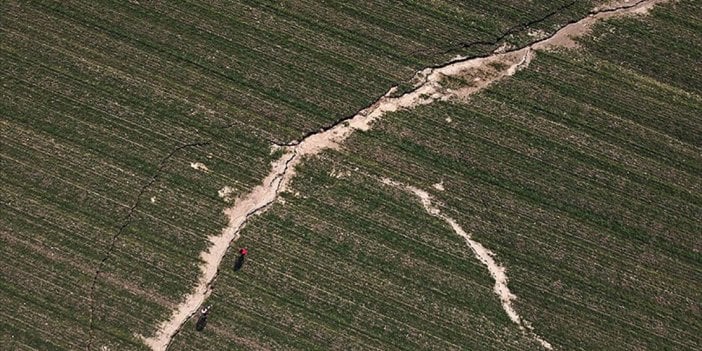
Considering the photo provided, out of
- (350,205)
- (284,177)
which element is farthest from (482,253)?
(284,177)

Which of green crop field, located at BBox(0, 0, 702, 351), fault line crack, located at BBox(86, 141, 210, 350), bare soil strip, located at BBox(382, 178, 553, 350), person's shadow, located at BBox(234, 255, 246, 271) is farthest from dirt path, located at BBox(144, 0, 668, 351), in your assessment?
fault line crack, located at BBox(86, 141, 210, 350)

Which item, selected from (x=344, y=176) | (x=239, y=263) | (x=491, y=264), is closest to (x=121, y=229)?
(x=239, y=263)

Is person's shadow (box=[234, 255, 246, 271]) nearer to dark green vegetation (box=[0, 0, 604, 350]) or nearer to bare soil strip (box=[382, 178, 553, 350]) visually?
dark green vegetation (box=[0, 0, 604, 350])

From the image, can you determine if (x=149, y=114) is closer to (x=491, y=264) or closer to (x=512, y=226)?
(x=491, y=264)

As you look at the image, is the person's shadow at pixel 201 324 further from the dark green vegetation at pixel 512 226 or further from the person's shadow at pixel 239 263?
the person's shadow at pixel 239 263

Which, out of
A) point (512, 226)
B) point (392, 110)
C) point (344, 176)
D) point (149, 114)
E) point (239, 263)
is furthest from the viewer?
point (392, 110)

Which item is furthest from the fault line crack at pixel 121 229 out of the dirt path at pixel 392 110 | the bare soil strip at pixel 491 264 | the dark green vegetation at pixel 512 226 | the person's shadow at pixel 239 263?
the bare soil strip at pixel 491 264
